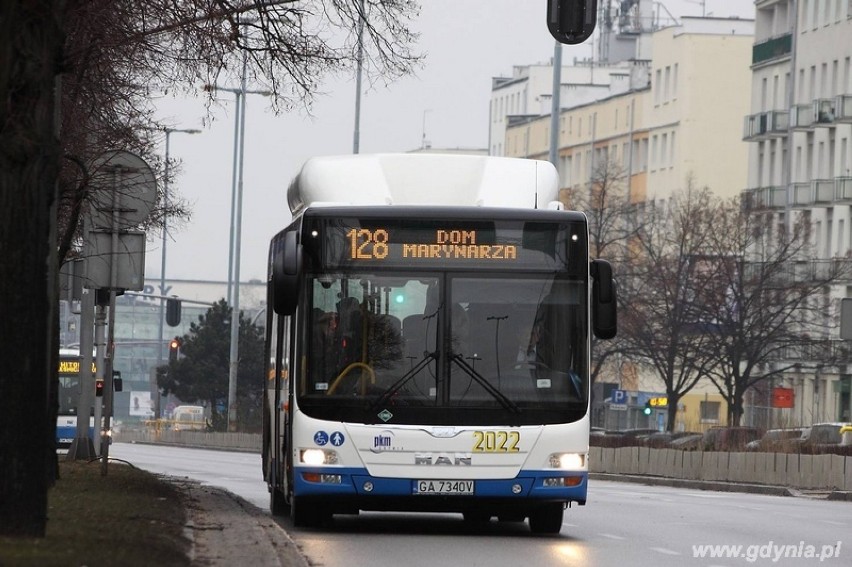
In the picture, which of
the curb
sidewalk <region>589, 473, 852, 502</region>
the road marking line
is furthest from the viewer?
the curb

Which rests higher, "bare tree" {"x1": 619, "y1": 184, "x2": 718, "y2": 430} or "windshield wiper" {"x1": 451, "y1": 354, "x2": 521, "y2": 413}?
"windshield wiper" {"x1": 451, "y1": 354, "x2": 521, "y2": 413}

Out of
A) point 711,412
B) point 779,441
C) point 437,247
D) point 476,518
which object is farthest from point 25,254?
point 711,412

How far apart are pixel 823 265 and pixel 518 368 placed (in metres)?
69.8

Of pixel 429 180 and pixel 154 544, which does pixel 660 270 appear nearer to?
pixel 429 180

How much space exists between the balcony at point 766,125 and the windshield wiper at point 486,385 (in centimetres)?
7923

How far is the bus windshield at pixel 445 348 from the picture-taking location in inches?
778

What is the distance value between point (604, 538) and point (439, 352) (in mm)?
2391

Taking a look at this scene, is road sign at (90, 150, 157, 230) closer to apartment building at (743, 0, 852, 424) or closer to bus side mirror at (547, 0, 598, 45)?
bus side mirror at (547, 0, 598, 45)

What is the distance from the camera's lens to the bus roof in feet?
67.6

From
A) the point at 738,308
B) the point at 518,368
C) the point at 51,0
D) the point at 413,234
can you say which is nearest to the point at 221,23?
the point at 413,234

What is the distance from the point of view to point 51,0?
44.9 ft

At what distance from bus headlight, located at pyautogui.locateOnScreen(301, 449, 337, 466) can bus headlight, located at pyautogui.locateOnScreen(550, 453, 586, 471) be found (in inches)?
72.1

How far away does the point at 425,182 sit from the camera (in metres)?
20.7

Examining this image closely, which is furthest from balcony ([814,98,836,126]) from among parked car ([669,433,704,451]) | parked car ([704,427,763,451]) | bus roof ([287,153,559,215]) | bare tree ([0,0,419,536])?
bus roof ([287,153,559,215])
